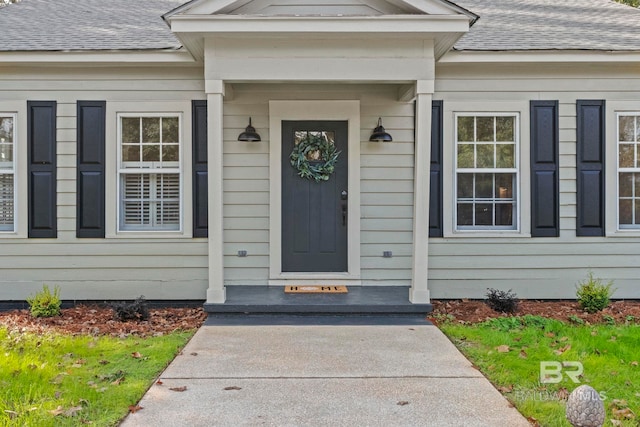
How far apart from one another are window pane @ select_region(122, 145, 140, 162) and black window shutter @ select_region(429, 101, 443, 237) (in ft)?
11.8

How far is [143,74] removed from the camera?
6312 mm

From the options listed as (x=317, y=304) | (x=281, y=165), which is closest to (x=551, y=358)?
(x=317, y=304)

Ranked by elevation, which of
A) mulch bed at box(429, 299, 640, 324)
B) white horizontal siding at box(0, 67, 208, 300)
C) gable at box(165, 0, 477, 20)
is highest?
gable at box(165, 0, 477, 20)

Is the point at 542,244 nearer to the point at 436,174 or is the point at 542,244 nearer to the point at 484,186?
the point at 484,186

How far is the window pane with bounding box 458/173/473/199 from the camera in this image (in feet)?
21.4

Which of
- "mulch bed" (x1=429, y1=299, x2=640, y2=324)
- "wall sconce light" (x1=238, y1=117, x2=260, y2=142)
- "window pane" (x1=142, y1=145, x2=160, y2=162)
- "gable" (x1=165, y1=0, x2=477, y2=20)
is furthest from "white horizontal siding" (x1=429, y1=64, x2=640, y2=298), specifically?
"window pane" (x1=142, y1=145, x2=160, y2=162)

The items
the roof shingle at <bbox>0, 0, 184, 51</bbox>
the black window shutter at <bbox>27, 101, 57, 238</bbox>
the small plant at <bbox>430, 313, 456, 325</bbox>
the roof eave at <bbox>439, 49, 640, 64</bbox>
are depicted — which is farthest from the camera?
the black window shutter at <bbox>27, 101, 57, 238</bbox>

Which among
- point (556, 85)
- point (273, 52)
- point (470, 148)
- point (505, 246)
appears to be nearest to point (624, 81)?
point (556, 85)

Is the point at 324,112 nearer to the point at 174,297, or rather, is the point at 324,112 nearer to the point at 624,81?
the point at 174,297

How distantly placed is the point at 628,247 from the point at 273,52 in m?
4.86

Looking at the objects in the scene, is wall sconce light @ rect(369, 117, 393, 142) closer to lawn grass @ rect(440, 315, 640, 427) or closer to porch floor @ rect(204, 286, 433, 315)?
porch floor @ rect(204, 286, 433, 315)

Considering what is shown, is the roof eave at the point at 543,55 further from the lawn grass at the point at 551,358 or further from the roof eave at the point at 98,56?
the roof eave at the point at 98,56

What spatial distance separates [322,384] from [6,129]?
5.19 metres

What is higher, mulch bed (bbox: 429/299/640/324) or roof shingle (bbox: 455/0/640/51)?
roof shingle (bbox: 455/0/640/51)
